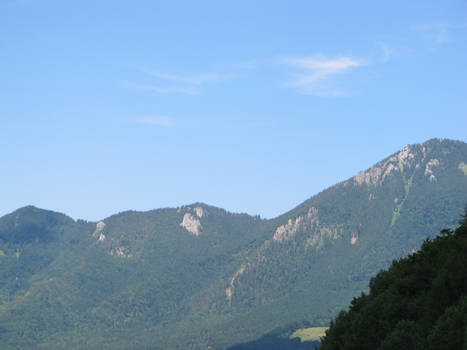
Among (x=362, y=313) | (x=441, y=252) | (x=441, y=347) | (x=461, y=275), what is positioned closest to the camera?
(x=441, y=347)

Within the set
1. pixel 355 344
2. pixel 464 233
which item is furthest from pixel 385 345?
pixel 464 233

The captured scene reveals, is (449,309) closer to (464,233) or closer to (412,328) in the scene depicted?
(412,328)

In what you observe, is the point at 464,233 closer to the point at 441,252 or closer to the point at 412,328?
the point at 441,252

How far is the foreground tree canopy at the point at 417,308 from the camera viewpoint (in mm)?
107125

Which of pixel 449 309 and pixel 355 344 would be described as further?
pixel 355 344

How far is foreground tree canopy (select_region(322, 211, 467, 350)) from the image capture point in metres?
107

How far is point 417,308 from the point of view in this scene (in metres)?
127

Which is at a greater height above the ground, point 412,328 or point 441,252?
point 441,252

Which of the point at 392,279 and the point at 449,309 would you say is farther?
the point at 392,279

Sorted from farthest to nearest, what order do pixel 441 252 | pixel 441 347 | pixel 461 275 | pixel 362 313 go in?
1. pixel 441 252
2. pixel 362 313
3. pixel 461 275
4. pixel 441 347

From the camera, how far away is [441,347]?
105312 mm

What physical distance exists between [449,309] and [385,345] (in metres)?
10.0

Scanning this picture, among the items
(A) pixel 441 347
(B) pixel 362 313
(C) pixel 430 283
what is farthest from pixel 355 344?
(A) pixel 441 347

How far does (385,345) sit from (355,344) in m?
19.3
